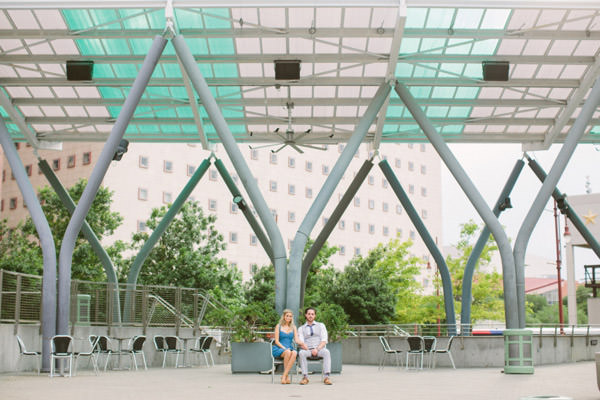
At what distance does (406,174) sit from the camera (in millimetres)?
105938

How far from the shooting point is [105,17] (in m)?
24.2

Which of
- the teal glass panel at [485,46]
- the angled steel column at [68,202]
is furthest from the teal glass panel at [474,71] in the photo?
the angled steel column at [68,202]

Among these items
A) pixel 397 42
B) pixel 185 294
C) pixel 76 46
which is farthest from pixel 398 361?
pixel 76 46

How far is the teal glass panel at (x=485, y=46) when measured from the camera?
85.0 ft

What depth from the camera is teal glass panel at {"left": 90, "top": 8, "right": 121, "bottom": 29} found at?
23844 millimetres

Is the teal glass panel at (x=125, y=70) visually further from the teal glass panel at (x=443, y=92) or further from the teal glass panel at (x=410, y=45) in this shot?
the teal glass panel at (x=443, y=92)

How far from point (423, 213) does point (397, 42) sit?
85791 millimetres

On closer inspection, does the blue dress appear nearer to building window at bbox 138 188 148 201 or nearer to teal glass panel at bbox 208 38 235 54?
teal glass panel at bbox 208 38 235 54

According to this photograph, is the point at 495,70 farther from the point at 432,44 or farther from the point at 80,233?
the point at 80,233

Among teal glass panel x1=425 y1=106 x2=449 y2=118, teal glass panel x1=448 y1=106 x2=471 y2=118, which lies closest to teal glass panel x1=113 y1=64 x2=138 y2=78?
teal glass panel x1=425 y1=106 x2=449 y2=118

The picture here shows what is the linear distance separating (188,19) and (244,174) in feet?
18.7

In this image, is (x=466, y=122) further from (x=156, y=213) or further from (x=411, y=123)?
(x=156, y=213)

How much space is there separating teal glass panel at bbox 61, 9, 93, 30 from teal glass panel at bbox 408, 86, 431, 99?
1267 centimetres

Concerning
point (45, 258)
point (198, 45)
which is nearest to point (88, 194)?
point (45, 258)
